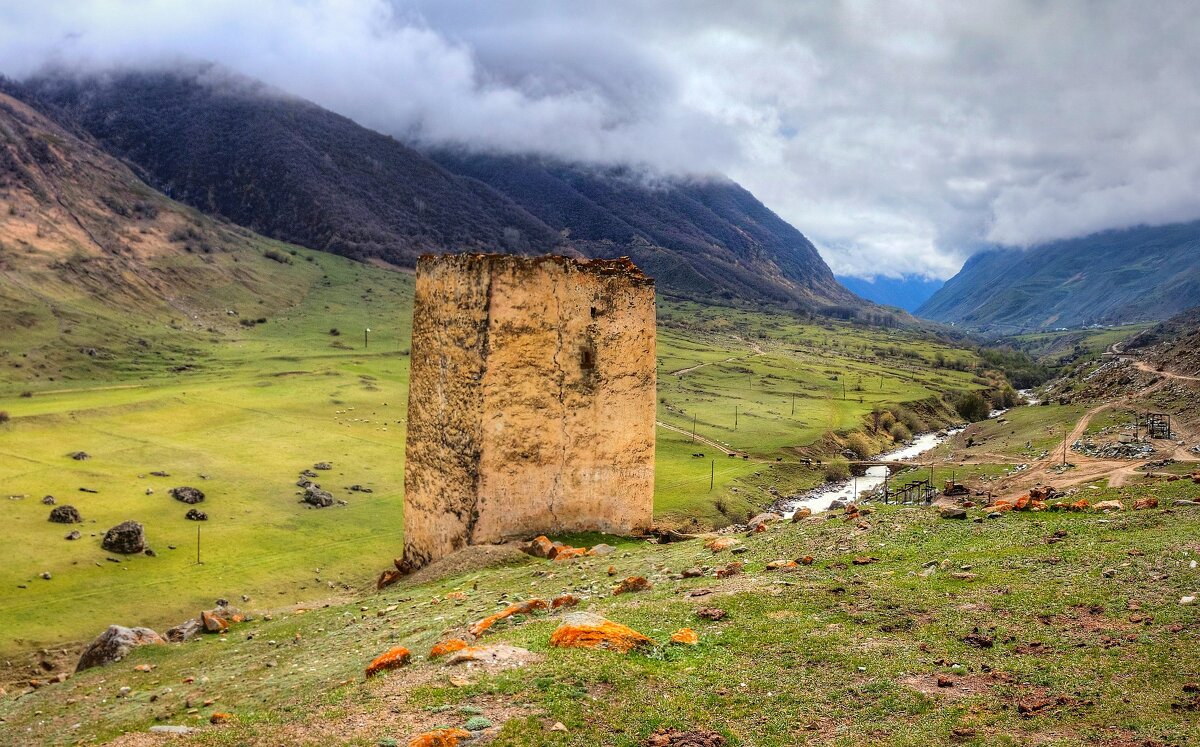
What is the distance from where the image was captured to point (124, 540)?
130 feet

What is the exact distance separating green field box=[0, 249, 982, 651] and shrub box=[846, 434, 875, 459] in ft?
8.98

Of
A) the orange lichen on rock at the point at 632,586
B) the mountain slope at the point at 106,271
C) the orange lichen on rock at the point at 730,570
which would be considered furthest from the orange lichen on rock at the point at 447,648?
the mountain slope at the point at 106,271

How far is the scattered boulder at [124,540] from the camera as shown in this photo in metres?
39.4

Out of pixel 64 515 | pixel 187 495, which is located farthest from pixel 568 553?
pixel 187 495

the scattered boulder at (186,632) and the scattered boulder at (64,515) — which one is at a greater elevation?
the scattered boulder at (186,632)

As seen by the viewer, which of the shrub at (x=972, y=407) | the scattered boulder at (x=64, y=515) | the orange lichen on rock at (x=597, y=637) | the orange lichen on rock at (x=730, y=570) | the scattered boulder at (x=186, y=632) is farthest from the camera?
the shrub at (x=972, y=407)

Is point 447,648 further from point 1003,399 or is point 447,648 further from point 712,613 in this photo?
point 1003,399

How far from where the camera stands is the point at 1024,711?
30.8 ft

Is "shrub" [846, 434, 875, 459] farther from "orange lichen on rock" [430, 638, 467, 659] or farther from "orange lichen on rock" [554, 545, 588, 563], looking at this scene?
"orange lichen on rock" [430, 638, 467, 659]

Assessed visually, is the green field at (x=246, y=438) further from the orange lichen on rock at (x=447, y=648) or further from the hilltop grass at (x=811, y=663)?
the orange lichen on rock at (x=447, y=648)

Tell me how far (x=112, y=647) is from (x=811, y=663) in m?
17.1

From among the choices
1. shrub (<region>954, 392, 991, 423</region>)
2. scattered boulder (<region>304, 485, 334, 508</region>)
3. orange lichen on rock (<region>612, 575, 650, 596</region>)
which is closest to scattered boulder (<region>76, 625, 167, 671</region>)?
orange lichen on rock (<region>612, 575, 650, 596</region>)

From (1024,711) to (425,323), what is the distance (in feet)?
57.9

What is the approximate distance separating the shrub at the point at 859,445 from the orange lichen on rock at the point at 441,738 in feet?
247
